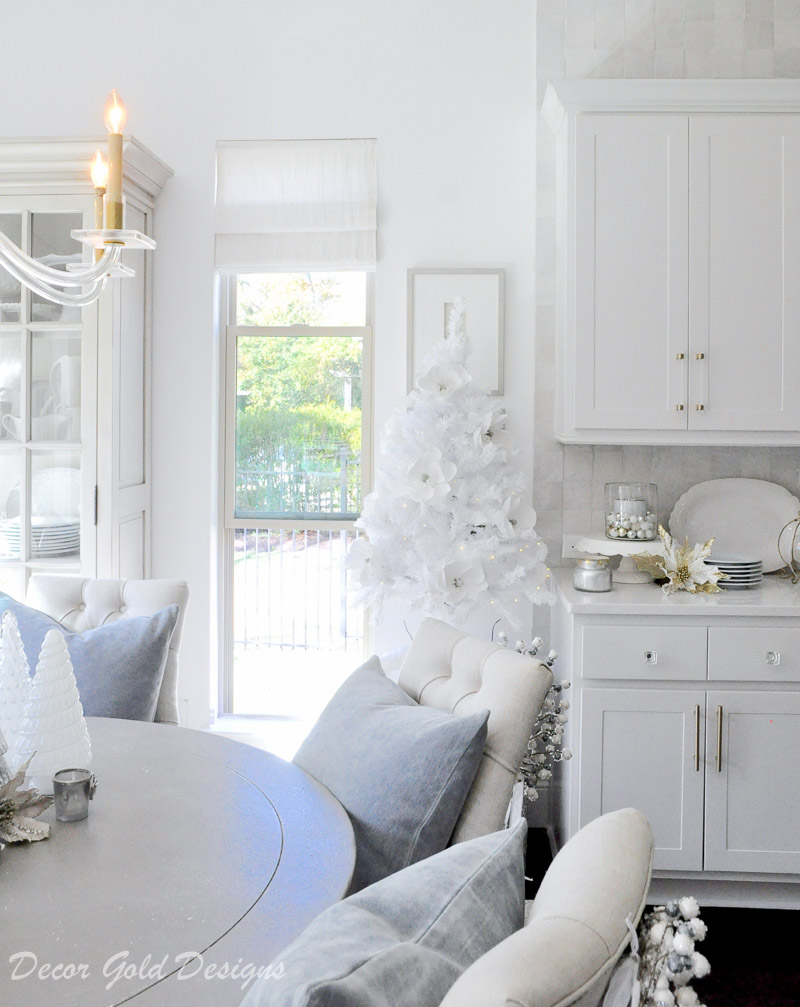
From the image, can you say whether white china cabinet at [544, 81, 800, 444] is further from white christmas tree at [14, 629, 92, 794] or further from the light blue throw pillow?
white christmas tree at [14, 629, 92, 794]

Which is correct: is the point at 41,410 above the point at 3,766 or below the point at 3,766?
above

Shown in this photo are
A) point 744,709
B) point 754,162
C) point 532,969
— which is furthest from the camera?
point 754,162

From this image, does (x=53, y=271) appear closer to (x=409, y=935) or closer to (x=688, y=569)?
(x=409, y=935)

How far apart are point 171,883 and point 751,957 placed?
5.99 ft

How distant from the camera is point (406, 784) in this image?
1.46 metres

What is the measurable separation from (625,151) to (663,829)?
1978mm

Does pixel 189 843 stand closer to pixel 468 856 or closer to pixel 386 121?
pixel 468 856

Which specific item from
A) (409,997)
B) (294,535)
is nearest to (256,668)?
(294,535)

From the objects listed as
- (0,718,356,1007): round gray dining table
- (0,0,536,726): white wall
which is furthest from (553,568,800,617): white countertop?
(0,718,356,1007): round gray dining table

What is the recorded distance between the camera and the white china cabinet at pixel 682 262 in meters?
2.74

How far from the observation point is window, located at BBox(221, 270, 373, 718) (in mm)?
3305

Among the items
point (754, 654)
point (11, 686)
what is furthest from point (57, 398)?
point (754, 654)

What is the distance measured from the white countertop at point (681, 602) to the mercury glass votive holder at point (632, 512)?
18 centimetres

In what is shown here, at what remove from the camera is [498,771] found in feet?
4.96
